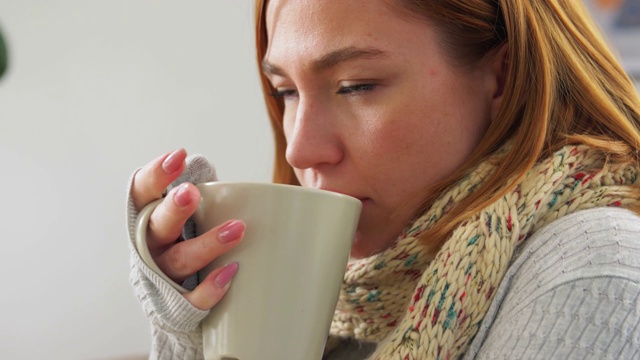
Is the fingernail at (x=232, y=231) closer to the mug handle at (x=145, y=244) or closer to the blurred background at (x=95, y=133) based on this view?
the mug handle at (x=145, y=244)

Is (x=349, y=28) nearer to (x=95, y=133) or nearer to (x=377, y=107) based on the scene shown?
(x=377, y=107)

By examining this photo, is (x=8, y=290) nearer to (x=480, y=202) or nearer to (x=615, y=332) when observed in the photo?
(x=480, y=202)

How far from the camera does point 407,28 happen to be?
66 centimetres

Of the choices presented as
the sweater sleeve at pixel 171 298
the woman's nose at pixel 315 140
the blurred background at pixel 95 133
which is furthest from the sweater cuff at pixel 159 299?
the blurred background at pixel 95 133

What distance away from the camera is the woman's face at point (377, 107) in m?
0.66

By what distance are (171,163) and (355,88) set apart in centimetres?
20

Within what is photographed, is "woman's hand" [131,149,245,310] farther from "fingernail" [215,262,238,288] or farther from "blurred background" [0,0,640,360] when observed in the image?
"blurred background" [0,0,640,360]

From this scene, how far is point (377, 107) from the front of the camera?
660 mm

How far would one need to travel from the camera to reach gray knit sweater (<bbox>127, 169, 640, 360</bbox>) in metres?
0.46

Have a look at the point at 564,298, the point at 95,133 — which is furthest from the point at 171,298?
the point at 95,133

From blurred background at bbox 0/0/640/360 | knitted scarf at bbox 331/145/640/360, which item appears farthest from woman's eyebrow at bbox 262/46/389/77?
blurred background at bbox 0/0/640/360

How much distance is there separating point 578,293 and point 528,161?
176 mm

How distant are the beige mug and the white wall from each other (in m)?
0.92

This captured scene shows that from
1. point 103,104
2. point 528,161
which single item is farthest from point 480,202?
point 103,104
